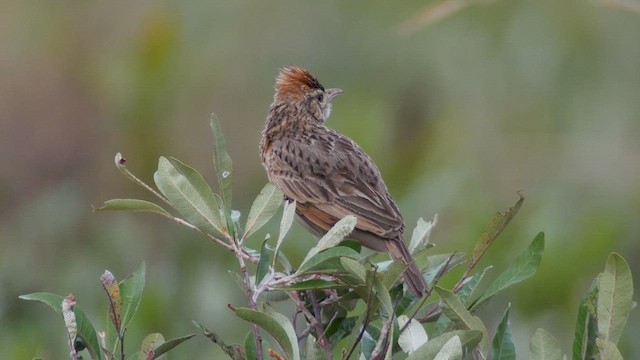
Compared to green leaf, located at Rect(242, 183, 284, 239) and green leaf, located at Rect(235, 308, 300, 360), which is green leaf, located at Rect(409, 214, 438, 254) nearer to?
green leaf, located at Rect(242, 183, 284, 239)

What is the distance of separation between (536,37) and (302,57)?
1.47 m

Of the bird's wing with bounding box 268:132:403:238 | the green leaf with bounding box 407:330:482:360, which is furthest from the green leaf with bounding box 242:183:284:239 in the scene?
the bird's wing with bounding box 268:132:403:238

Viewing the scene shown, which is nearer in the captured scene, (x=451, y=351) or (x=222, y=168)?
(x=451, y=351)

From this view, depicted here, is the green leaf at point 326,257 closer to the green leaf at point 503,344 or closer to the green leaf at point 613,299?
the green leaf at point 503,344

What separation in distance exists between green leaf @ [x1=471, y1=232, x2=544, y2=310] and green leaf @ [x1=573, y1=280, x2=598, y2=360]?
150 mm

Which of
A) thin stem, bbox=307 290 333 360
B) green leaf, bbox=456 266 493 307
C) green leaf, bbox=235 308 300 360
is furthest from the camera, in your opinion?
green leaf, bbox=456 266 493 307

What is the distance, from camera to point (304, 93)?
6008 millimetres

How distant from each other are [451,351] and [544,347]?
0.35m

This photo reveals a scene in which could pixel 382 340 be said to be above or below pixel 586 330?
below

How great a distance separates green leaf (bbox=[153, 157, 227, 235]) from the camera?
3092mm

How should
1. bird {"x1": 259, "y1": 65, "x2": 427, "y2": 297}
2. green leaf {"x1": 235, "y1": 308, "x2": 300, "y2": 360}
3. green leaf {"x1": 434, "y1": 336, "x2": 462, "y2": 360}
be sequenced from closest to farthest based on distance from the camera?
green leaf {"x1": 434, "y1": 336, "x2": 462, "y2": 360} → green leaf {"x1": 235, "y1": 308, "x2": 300, "y2": 360} → bird {"x1": 259, "y1": 65, "x2": 427, "y2": 297}

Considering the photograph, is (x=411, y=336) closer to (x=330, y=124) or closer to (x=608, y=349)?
(x=608, y=349)

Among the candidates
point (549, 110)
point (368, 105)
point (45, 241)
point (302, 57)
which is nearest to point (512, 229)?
point (368, 105)

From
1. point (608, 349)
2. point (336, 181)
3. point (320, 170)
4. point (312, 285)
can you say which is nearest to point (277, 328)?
point (312, 285)
